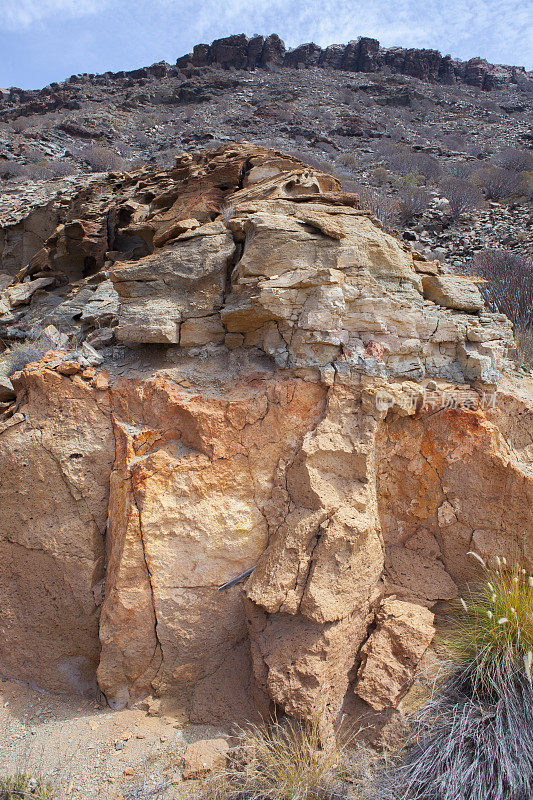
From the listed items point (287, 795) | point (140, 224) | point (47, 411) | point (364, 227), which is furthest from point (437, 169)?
point (287, 795)

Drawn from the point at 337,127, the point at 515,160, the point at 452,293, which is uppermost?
the point at 337,127

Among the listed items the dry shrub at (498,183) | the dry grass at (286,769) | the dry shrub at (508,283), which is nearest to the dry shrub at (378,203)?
the dry shrub at (508,283)

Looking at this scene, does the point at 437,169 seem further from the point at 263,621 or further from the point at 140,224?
the point at 263,621

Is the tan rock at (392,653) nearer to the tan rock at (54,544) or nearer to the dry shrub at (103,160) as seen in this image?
the tan rock at (54,544)

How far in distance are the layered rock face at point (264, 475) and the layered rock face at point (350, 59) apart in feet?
111

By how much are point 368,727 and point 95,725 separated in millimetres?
1777

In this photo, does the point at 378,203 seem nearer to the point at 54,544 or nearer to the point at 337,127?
the point at 337,127

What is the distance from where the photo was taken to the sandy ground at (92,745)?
277cm

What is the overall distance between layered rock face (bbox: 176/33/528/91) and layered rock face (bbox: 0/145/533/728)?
33946 millimetres

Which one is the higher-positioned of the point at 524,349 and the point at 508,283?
the point at 508,283

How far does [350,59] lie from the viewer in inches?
1283

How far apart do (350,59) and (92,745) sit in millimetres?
39914

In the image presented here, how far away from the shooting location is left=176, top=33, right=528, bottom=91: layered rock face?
3125 centimetres

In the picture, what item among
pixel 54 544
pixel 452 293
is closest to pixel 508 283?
pixel 452 293
